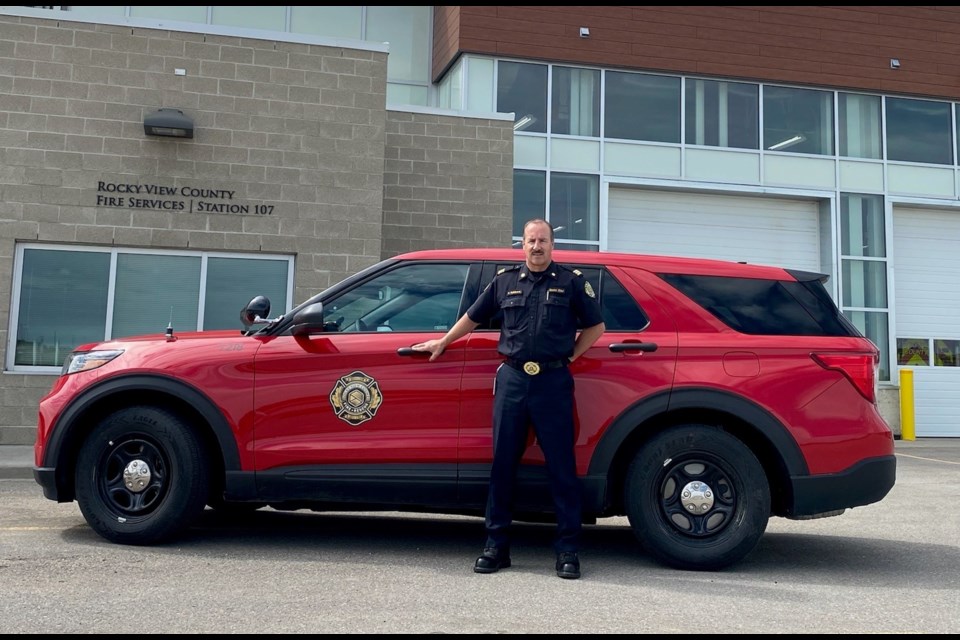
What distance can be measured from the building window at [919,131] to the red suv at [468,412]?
15.9 metres

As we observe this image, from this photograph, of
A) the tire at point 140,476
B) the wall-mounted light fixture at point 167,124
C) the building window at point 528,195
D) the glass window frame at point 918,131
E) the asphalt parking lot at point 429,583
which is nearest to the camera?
the asphalt parking lot at point 429,583

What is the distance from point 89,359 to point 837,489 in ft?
14.8

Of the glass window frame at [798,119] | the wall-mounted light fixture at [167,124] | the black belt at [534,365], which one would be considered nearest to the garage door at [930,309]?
the glass window frame at [798,119]

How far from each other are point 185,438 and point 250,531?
→ 3.53 feet

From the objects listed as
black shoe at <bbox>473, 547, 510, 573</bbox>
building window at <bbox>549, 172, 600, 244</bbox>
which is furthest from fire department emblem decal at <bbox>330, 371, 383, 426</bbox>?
building window at <bbox>549, 172, 600, 244</bbox>

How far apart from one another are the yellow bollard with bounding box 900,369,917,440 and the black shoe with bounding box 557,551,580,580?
50.0ft

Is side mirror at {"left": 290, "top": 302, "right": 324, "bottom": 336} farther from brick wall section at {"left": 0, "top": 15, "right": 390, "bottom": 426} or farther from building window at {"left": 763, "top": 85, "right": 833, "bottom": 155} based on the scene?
building window at {"left": 763, "top": 85, "right": 833, "bottom": 155}

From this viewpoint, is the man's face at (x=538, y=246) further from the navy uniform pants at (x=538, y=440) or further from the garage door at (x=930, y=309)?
the garage door at (x=930, y=309)

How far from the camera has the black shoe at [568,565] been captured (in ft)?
16.2

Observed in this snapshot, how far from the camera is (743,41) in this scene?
18.7 m

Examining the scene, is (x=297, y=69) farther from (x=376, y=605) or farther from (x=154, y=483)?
(x=376, y=605)

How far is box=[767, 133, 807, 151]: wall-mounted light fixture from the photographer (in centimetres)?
1879

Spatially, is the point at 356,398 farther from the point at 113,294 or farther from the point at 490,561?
the point at 113,294

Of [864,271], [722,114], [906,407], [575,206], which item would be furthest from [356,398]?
[864,271]
